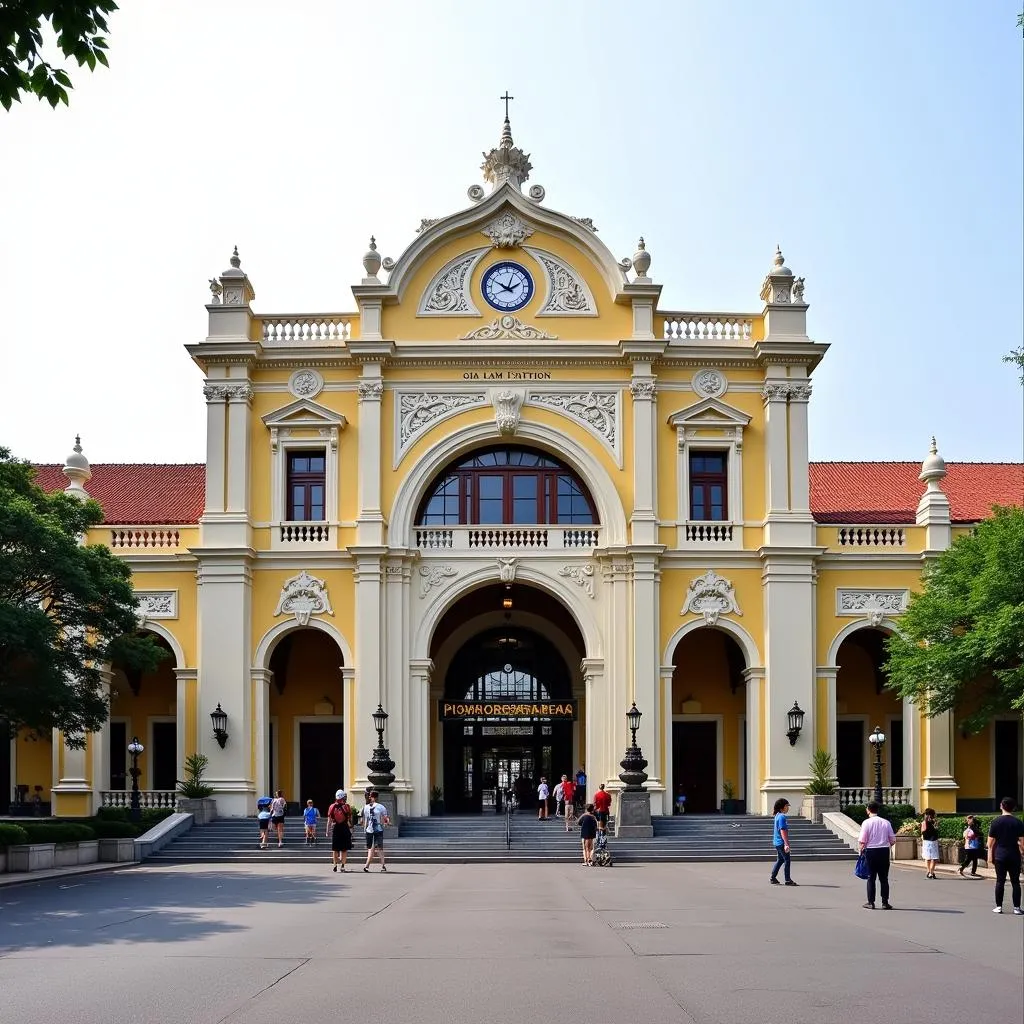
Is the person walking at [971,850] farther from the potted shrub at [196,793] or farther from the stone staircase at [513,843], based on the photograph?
the potted shrub at [196,793]

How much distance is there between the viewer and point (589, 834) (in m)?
29.7

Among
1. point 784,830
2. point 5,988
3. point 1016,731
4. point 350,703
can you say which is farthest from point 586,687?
point 5,988

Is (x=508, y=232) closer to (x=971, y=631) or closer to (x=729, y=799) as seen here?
(x=971, y=631)

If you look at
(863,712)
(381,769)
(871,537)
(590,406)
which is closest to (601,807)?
(381,769)

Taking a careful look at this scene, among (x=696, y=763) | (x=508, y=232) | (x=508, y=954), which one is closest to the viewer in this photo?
(x=508, y=954)

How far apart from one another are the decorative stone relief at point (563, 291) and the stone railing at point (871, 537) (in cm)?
904

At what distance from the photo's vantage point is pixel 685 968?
13.3 metres

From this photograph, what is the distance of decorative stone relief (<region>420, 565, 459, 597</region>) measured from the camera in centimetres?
3800

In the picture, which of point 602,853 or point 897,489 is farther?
point 897,489

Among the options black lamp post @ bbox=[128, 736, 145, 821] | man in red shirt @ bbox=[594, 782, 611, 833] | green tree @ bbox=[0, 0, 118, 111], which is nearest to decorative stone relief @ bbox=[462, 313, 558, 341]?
man in red shirt @ bbox=[594, 782, 611, 833]

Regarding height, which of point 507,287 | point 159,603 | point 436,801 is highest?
point 507,287

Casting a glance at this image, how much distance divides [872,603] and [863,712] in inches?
162

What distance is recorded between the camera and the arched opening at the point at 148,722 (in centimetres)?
4025

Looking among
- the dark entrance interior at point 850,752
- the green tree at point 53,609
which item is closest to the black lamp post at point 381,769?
the green tree at point 53,609
